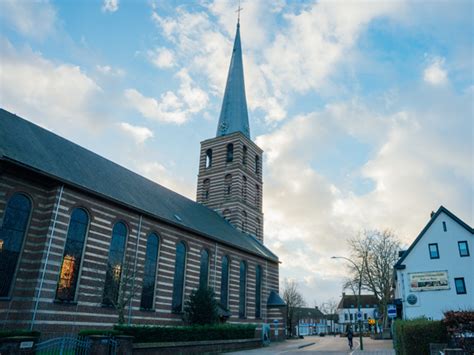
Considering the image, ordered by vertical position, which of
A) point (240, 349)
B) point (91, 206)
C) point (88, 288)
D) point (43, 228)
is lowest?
point (240, 349)

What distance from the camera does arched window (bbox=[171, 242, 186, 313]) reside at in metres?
28.1

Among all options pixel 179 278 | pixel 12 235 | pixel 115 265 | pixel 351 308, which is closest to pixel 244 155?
pixel 179 278

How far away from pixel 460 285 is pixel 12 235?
102 ft

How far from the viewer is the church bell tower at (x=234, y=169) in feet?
152

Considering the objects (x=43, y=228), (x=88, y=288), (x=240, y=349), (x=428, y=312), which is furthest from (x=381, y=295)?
(x=43, y=228)

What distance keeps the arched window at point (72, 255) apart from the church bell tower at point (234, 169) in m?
24.8

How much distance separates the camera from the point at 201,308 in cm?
2705

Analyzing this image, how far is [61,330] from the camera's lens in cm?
1917

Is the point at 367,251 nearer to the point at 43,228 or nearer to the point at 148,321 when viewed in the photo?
the point at 148,321

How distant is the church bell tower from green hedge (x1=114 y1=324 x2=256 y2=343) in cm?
1692

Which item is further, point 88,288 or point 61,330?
point 88,288

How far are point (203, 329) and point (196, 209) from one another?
16.0 m

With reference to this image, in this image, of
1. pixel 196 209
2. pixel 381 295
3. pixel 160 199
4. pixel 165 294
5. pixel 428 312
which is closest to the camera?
pixel 165 294

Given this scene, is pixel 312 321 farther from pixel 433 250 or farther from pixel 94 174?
pixel 94 174
